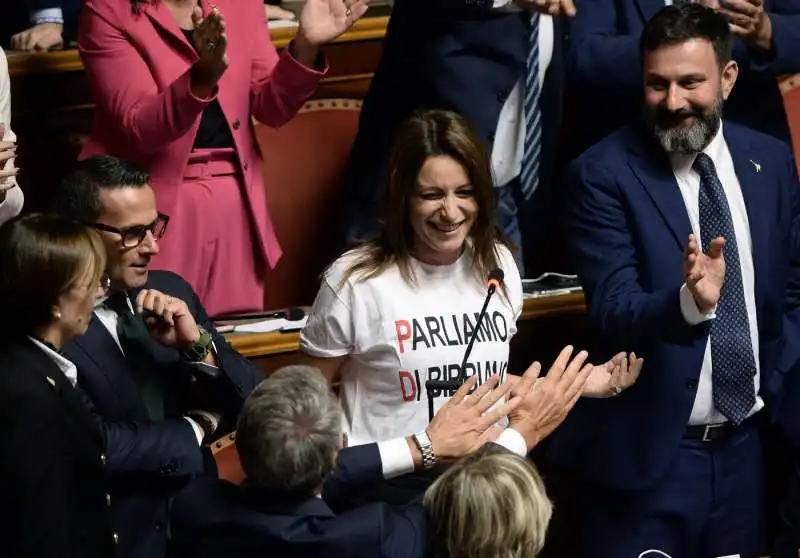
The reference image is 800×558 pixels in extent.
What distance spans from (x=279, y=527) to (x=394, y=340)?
685 millimetres

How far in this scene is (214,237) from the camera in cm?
375

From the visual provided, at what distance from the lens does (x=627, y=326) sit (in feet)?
10.6

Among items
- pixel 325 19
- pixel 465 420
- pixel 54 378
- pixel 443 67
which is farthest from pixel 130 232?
pixel 443 67

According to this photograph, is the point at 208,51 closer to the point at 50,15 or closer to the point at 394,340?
the point at 394,340

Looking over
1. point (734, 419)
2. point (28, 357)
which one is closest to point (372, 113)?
point (734, 419)

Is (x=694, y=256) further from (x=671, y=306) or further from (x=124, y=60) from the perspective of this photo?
(x=124, y=60)

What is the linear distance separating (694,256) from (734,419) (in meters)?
0.48

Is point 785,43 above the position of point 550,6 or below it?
below

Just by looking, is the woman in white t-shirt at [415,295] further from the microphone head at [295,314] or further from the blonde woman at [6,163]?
the blonde woman at [6,163]

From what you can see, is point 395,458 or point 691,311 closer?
point 395,458

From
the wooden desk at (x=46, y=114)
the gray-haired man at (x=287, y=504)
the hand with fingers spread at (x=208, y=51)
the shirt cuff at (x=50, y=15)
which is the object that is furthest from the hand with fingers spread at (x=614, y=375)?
the shirt cuff at (x=50, y=15)

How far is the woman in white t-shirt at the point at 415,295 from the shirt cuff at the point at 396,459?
19 centimetres

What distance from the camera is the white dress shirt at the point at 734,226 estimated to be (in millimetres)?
3371

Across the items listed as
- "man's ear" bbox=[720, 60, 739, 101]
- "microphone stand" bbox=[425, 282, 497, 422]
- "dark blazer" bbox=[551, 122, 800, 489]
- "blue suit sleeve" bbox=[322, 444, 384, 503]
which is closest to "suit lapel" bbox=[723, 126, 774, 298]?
"dark blazer" bbox=[551, 122, 800, 489]
